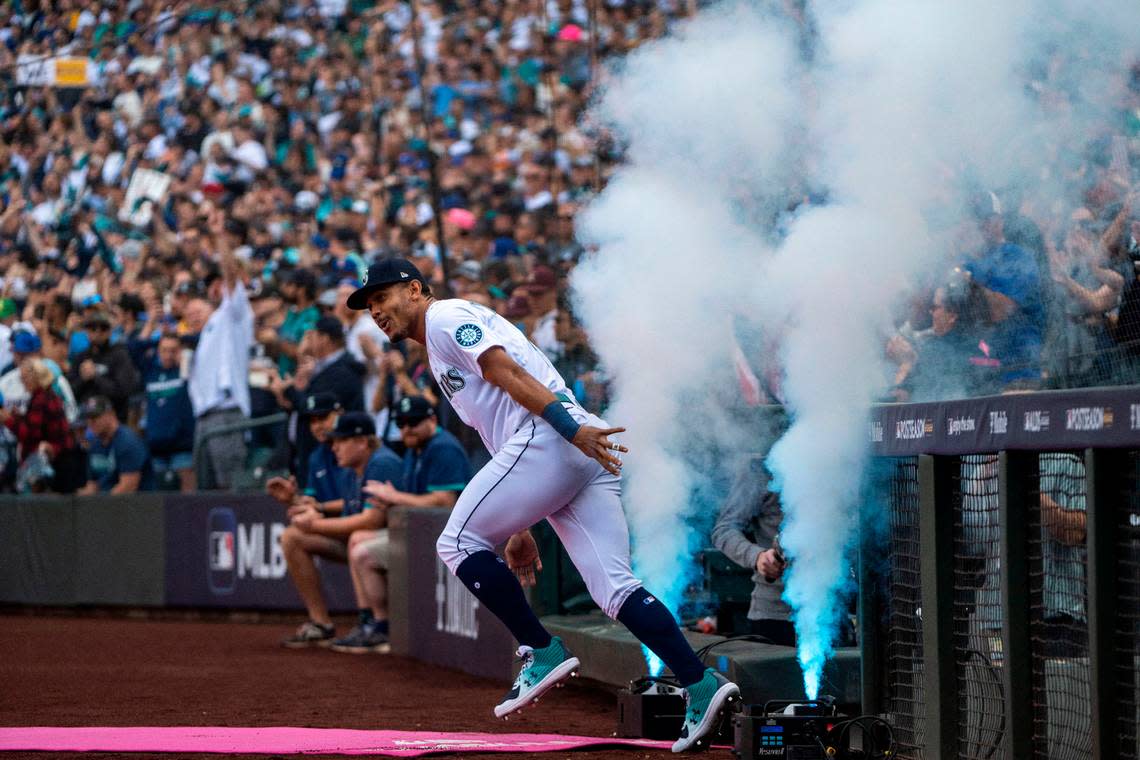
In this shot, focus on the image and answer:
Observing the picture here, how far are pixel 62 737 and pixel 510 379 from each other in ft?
7.75

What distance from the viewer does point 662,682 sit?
636 centimetres

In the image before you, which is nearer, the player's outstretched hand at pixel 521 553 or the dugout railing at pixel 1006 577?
the dugout railing at pixel 1006 577

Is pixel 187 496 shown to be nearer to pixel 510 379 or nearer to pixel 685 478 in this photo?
pixel 685 478

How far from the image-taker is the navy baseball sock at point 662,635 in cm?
568

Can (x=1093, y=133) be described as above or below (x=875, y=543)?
above

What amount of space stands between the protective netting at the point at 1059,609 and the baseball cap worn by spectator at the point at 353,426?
7178 millimetres

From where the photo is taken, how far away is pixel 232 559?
1420 cm

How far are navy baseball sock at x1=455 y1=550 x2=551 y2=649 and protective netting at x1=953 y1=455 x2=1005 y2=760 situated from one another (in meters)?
1.66

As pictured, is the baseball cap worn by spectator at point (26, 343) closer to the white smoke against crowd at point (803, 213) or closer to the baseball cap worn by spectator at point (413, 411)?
the baseball cap worn by spectator at point (413, 411)

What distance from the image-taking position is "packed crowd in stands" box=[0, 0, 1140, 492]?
287 inches

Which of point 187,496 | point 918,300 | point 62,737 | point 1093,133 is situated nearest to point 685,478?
point 918,300

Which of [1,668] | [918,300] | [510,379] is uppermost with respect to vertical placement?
[918,300]

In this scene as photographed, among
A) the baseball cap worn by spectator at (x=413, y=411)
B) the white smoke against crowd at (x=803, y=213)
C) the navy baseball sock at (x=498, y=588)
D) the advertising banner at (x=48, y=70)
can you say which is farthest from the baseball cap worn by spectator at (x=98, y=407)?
the navy baseball sock at (x=498, y=588)

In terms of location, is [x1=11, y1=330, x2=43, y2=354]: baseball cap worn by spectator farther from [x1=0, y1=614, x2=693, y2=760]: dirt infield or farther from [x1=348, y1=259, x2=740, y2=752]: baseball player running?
[x1=348, y1=259, x2=740, y2=752]: baseball player running
